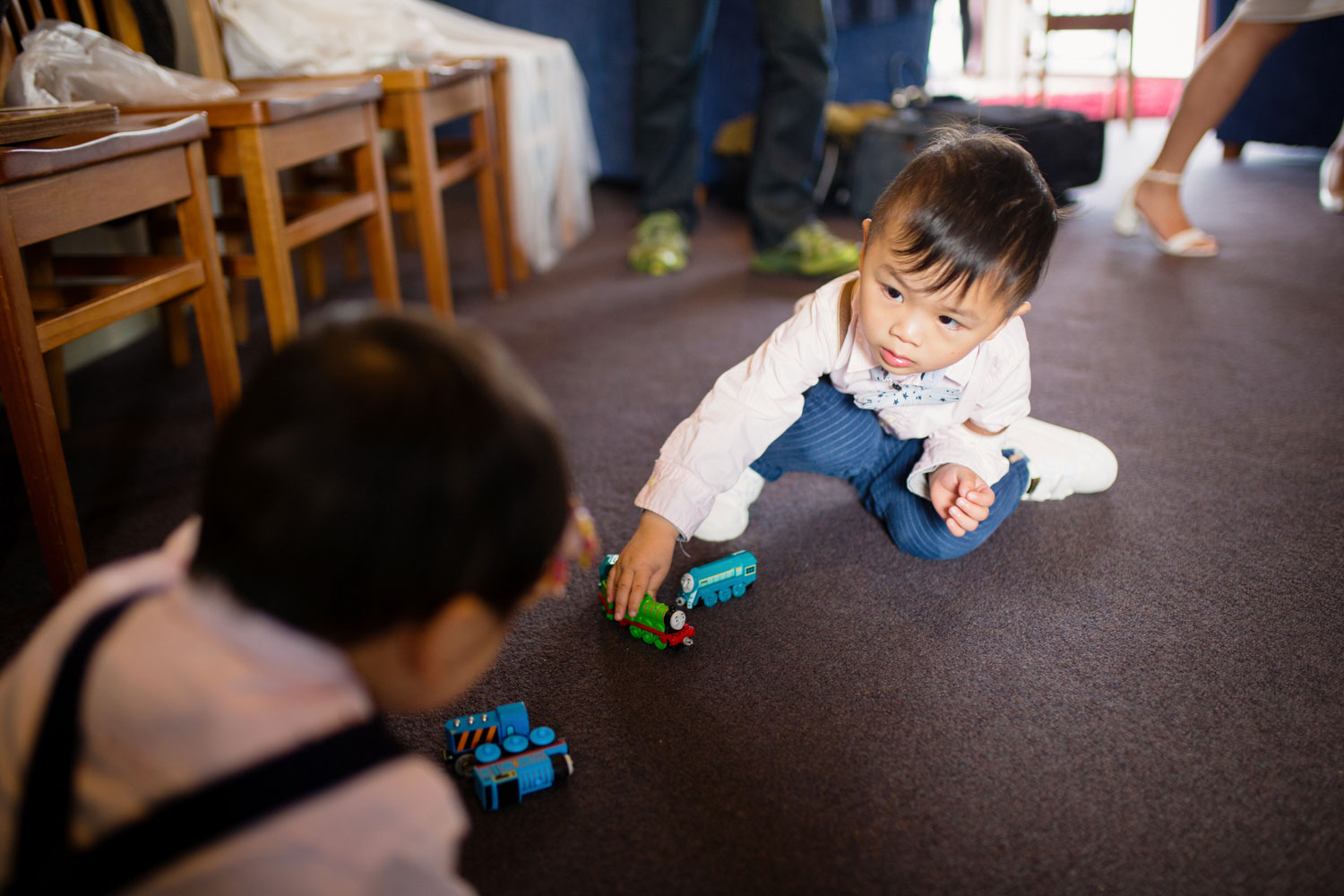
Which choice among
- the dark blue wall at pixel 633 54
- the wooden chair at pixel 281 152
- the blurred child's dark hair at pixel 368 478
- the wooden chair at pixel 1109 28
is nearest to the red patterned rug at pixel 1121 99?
the wooden chair at pixel 1109 28

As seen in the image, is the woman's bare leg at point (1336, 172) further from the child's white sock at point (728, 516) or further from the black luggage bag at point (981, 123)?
the child's white sock at point (728, 516)

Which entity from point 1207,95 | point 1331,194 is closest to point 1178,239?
point 1207,95

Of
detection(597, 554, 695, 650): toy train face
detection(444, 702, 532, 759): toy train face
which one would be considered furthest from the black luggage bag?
detection(444, 702, 532, 759): toy train face

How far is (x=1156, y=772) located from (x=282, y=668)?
653mm

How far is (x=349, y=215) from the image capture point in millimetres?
1479

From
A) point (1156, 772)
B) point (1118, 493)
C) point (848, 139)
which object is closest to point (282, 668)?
point (1156, 772)

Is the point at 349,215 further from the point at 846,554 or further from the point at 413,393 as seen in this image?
the point at 413,393

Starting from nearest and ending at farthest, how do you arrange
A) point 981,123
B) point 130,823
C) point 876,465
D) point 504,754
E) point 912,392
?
point 130,823
point 504,754
point 912,392
point 876,465
point 981,123

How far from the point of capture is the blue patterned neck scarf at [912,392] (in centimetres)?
99

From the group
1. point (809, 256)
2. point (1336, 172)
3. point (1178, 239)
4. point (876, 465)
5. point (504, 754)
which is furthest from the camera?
point (1336, 172)

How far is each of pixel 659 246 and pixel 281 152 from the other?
1.02 meters

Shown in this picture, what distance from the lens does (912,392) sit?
1.00 m

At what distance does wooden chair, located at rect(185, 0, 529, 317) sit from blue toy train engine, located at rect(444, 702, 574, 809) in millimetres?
1111

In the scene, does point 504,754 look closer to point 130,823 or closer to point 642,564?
point 642,564
